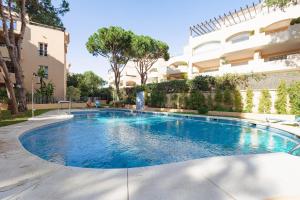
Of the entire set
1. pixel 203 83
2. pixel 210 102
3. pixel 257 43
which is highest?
pixel 257 43

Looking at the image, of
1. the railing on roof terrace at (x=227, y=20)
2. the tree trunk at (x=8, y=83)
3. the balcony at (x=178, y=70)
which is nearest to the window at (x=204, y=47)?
the railing on roof terrace at (x=227, y=20)

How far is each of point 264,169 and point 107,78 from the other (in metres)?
62.2

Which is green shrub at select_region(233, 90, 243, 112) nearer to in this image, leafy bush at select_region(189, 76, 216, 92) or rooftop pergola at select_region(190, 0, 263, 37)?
leafy bush at select_region(189, 76, 216, 92)

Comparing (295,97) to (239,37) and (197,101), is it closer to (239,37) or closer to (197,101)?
(197,101)

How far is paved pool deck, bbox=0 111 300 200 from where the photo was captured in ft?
8.99

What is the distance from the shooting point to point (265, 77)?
50.4 feet

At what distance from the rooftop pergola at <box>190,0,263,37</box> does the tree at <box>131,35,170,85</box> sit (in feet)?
21.0

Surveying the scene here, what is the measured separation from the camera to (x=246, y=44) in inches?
900

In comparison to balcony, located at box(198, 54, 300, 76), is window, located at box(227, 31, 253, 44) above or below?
above

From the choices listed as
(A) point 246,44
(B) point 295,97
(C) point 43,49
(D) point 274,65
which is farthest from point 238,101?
(C) point 43,49

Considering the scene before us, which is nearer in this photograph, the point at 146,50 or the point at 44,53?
the point at 44,53

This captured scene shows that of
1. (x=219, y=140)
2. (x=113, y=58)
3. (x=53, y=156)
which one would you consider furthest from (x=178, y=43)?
(x=53, y=156)

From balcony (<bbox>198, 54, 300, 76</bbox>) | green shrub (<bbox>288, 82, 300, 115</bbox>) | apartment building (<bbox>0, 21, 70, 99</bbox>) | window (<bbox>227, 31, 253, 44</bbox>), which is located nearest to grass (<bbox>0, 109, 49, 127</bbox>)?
apartment building (<bbox>0, 21, 70, 99</bbox>)

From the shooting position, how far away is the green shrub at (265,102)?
1435 centimetres
